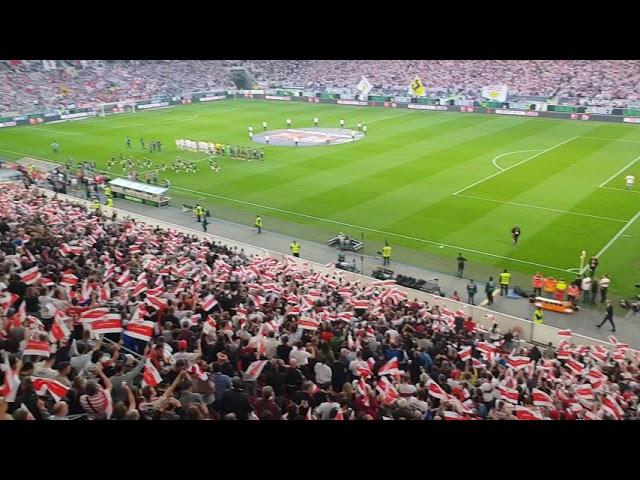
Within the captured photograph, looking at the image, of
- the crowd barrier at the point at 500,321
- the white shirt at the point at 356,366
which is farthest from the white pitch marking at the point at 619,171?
the white shirt at the point at 356,366

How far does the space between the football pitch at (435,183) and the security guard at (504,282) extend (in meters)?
1.28

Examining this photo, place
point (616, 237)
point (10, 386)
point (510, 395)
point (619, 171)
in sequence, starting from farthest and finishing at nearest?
point (619, 171) → point (616, 237) → point (510, 395) → point (10, 386)

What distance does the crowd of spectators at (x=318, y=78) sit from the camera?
58.4 meters

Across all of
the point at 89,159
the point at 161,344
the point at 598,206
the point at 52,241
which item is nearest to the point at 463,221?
the point at 598,206

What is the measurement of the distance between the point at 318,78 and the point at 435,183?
47.8m

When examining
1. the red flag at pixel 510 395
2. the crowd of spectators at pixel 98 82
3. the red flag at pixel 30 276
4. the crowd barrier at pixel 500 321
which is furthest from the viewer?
the crowd of spectators at pixel 98 82

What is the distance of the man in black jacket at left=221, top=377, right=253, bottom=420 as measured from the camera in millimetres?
7297

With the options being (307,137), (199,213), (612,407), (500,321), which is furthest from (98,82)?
(612,407)

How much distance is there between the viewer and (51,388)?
7414 mm

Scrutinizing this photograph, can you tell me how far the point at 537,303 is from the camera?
19188 mm

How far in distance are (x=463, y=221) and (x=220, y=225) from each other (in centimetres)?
1128

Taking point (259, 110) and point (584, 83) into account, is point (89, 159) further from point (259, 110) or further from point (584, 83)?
point (584, 83)

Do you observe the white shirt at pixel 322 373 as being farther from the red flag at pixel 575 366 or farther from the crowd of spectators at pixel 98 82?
the crowd of spectators at pixel 98 82

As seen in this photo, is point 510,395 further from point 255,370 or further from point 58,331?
point 58,331
